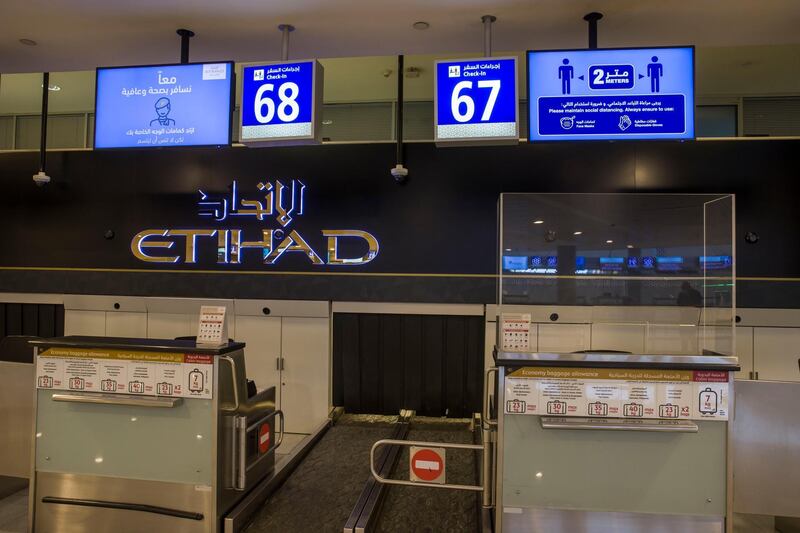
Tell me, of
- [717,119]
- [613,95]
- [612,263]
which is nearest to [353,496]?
[612,263]

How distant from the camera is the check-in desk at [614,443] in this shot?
2.74 m

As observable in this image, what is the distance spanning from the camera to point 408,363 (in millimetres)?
5562

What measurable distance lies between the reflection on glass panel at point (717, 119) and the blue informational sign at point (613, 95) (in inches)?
141

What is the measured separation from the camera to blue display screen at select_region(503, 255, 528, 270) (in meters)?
3.50

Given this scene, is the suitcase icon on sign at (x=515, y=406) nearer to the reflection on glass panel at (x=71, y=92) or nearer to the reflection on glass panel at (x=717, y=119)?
the reflection on glass panel at (x=717, y=119)

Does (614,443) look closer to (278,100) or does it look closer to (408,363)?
(408,363)

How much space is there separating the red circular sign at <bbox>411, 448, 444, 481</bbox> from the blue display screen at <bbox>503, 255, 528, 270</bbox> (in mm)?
A: 1292

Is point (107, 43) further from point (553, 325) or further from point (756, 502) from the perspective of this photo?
point (756, 502)

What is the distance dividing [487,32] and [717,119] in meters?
4.62

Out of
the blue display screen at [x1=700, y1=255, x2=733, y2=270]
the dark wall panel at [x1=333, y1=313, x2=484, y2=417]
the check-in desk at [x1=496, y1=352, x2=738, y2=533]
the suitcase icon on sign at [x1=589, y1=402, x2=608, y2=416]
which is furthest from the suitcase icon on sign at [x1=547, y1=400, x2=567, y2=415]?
the dark wall panel at [x1=333, y1=313, x2=484, y2=417]

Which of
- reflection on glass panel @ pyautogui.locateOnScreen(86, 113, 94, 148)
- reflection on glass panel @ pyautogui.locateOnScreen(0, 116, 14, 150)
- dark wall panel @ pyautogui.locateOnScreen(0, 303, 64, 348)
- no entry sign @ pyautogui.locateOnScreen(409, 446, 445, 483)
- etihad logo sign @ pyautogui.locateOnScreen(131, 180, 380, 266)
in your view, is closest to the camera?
no entry sign @ pyautogui.locateOnScreen(409, 446, 445, 483)

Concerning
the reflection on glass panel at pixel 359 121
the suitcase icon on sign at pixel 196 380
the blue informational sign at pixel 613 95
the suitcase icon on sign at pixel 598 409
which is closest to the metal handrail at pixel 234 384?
the suitcase icon on sign at pixel 196 380

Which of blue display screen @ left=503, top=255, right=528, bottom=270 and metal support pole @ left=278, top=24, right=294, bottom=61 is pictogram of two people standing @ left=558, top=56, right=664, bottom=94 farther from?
metal support pole @ left=278, top=24, right=294, bottom=61

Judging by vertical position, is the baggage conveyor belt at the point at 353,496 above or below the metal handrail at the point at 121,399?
below
